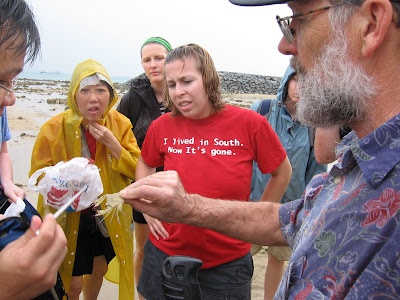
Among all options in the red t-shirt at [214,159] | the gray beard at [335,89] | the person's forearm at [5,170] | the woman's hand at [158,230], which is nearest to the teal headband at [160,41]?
the red t-shirt at [214,159]

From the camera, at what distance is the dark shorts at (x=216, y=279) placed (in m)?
2.23

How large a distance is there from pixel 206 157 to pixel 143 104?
1458 millimetres

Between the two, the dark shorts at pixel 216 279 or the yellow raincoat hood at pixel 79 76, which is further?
the yellow raincoat hood at pixel 79 76

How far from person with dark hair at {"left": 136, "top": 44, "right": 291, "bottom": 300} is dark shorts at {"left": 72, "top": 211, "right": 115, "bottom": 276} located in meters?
0.65

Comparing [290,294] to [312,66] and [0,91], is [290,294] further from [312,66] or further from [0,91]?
[0,91]

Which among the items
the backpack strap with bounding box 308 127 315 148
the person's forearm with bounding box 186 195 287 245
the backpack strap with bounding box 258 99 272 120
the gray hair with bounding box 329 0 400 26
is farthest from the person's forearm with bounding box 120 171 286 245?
the backpack strap with bounding box 258 99 272 120

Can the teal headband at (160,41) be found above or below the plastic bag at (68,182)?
above

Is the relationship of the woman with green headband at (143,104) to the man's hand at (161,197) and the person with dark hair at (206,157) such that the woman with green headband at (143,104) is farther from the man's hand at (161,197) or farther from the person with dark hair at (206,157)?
the man's hand at (161,197)

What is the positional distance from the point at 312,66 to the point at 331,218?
0.62 meters

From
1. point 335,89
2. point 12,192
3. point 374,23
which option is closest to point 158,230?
point 12,192

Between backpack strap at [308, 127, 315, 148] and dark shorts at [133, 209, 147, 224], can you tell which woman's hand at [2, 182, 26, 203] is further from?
backpack strap at [308, 127, 315, 148]

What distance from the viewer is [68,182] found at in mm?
2408

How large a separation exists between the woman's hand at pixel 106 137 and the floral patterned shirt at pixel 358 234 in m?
1.96

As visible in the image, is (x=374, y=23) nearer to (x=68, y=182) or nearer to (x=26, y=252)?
(x=26, y=252)
